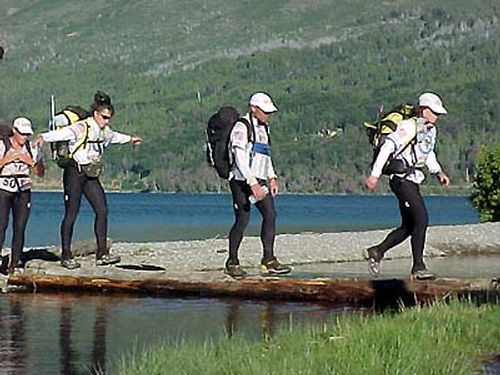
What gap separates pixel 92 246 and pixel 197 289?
6.21m

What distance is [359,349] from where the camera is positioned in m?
11.0

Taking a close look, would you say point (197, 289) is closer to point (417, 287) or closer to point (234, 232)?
point (234, 232)

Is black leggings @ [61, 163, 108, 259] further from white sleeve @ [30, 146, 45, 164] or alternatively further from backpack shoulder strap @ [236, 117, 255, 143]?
backpack shoulder strap @ [236, 117, 255, 143]

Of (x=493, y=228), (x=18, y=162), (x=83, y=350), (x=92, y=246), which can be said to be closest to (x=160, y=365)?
(x=83, y=350)

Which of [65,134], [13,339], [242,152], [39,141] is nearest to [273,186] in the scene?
[242,152]

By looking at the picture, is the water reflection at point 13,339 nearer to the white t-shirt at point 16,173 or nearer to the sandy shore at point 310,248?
the white t-shirt at point 16,173

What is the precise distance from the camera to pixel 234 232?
17.3 meters

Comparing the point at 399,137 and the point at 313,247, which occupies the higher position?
the point at 399,137

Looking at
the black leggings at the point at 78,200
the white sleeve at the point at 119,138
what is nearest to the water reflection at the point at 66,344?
the black leggings at the point at 78,200

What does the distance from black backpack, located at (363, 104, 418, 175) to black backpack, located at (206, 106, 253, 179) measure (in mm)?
1511

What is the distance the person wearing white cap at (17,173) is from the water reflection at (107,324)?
1.26 meters

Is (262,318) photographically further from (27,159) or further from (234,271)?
(27,159)

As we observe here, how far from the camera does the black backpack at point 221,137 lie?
17172mm

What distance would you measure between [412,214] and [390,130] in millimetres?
942
